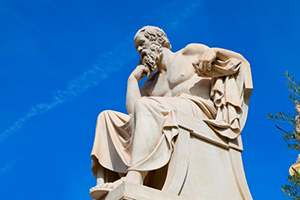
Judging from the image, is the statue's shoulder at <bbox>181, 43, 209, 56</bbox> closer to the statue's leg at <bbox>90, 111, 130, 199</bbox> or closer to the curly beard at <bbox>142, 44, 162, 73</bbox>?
the curly beard at <bbox>142, 44, 162, 73</bbox>

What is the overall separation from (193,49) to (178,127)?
1.51 m

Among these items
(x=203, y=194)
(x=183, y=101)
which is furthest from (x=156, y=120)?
(x=203, y=194)

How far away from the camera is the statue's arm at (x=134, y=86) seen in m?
6.83

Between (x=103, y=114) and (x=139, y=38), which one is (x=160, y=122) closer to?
(x=103, y=114)

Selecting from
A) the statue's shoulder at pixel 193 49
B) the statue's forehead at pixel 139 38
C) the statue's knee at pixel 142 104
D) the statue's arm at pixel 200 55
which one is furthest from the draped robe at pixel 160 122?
the statue's forehead at pixel 139 38

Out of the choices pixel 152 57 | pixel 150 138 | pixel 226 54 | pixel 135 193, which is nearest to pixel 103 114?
pixel 150 138

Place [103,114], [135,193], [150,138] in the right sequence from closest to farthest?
[135,193]
[150,138]
[103,114]

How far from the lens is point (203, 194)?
584cm

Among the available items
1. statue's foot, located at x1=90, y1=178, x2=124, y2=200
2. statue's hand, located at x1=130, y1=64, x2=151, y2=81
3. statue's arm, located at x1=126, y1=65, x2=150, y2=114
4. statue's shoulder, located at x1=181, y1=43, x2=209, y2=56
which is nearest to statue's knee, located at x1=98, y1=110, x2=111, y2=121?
statue's arm, located at x1=126, y1=65, x2=150, y2=114

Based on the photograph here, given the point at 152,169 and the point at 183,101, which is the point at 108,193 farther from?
the point at 183,101

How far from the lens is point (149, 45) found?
279 inches

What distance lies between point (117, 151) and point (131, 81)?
117cm

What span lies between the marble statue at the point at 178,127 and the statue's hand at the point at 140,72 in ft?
0.05

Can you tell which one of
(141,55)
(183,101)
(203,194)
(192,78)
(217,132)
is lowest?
(203,194)
